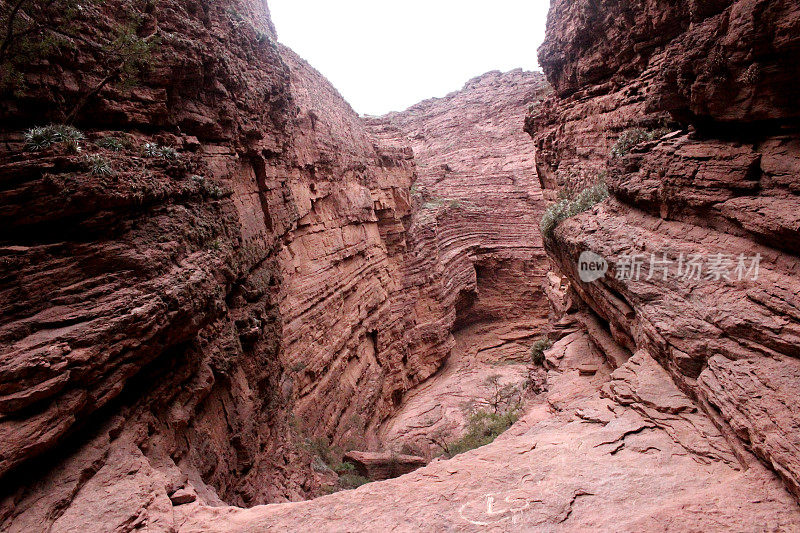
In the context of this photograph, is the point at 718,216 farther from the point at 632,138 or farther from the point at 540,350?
the point at 540,350

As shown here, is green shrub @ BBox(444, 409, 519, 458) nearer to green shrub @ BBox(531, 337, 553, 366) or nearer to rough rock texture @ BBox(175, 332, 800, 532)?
green shrub @ BBox(531, 337, 553, 366)

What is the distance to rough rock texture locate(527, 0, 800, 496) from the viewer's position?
3.73m

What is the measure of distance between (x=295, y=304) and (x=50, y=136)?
6647 mm

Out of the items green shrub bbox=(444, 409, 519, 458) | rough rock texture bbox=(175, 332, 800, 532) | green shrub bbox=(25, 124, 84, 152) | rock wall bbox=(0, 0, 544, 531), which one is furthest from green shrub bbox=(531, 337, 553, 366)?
green shrub bbox=(25, 124, 84, 152)

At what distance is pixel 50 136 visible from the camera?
458cm

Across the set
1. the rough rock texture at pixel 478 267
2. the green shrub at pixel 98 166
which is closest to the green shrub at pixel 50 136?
the green shrub at pixel 98 166

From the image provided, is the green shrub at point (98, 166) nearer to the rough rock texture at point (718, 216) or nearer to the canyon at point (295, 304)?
the canyon at point (295, 304)

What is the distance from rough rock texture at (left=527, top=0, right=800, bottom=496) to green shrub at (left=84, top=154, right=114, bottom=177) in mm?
7225

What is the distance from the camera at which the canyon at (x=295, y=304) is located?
3607mm

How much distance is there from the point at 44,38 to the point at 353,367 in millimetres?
10895

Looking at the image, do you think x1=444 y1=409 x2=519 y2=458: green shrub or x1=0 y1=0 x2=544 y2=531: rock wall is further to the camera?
x1=444 y1=409 x2=519 y2=458: green shrub

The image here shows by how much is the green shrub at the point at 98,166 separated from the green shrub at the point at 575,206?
8.50 metres

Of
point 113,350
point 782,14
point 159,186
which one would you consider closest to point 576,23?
point 782,14

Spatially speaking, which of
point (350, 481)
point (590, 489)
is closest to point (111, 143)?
point (590, 489)
